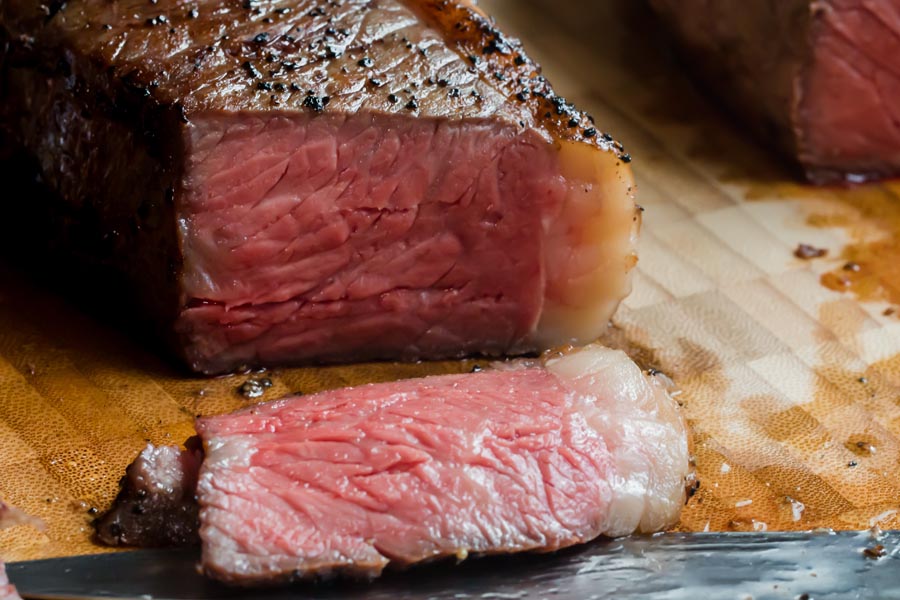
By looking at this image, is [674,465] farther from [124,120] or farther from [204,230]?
[124,120]


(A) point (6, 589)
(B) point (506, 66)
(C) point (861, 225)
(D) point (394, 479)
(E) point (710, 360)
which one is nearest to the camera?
(A) point (6, 589)

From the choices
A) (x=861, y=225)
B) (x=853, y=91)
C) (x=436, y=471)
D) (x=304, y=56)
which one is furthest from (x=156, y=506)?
(x=853, y=91)

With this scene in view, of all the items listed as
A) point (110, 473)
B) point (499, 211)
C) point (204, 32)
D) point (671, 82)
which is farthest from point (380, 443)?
point (671, 82)

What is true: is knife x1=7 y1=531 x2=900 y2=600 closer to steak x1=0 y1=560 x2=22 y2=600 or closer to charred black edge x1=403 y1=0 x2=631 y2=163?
steak x1=0 y1=560 x2=22 y2=600

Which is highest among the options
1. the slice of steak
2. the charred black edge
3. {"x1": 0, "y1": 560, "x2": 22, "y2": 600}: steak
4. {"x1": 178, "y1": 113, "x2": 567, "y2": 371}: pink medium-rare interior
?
the charred black edge

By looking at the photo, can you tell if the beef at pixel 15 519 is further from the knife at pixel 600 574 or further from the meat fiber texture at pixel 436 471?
the meat fiber texture at pixel 436 471

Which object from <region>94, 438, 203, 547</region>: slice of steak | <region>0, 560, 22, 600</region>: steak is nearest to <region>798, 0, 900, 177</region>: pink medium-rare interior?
<region>94, 438, 203, 547</region>: slice of steak

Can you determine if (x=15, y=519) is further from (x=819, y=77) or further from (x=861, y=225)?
(x=819, y=77)
